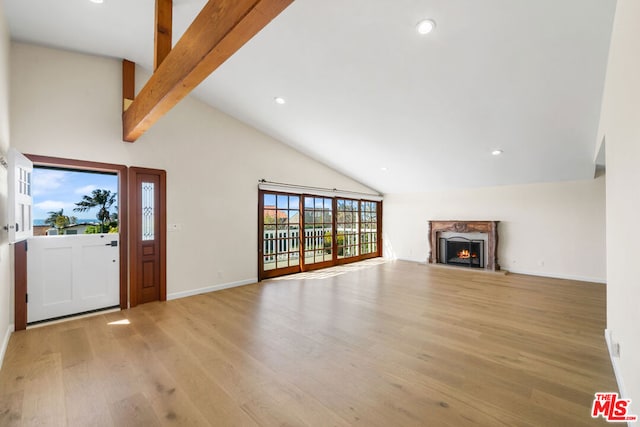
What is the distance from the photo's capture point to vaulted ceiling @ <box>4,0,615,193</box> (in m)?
2.38

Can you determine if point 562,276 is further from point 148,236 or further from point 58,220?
point 58,220

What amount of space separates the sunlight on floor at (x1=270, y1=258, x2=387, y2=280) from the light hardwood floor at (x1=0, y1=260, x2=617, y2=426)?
159 centimetres

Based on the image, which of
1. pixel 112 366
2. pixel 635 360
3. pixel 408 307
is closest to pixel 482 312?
pixel 408 307

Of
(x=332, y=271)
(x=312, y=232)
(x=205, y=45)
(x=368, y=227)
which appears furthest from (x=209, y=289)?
(x=368, y=227)

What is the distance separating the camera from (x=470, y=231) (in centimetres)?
661

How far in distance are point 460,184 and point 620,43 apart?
4843 mm

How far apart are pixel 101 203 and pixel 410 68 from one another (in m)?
4.58

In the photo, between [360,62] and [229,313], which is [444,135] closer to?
[360,62]

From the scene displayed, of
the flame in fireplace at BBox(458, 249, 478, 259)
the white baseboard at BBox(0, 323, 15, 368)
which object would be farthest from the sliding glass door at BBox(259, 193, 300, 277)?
the flame in fireplace at BBox(458, 249, 478, 259)

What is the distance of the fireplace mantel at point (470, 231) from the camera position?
20.6 ft

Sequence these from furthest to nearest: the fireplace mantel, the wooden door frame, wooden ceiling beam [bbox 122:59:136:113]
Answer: the fireplace mantel < wooden ceiling beam [bbox 122:59:136:113] < the wooden door frame

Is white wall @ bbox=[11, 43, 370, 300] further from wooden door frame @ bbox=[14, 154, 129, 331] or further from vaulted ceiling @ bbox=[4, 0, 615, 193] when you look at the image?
vaulted ceiling @ bbox=[4, 0, 615, 193]

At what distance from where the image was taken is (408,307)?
3.85m

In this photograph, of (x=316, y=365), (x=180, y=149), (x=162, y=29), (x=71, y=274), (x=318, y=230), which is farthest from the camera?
(x=318, y=230)
